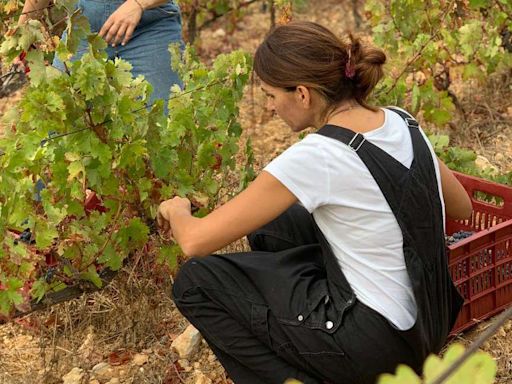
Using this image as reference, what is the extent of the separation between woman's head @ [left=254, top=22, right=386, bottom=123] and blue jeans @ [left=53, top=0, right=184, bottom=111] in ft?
3.39

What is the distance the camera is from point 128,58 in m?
3.40

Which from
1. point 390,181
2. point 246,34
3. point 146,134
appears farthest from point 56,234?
point 246,34

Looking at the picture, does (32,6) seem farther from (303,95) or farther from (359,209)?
(359,209)

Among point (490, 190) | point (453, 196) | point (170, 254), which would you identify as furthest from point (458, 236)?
point (170, 254)

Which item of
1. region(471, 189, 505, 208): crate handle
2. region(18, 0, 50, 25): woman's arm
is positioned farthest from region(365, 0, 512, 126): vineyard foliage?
region(18, 0, 50, 25): woman's arm

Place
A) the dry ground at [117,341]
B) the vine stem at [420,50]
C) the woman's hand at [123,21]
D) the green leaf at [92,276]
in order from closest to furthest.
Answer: the green leaf at [92,276] → the dry ground at [117,341] → the woman's hand at [123,21] → the vine stem at [420,50]

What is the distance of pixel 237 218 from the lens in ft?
7.57

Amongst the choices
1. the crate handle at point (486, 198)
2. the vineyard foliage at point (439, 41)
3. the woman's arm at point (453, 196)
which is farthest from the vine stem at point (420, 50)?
the woman's arm at point (453, 196)

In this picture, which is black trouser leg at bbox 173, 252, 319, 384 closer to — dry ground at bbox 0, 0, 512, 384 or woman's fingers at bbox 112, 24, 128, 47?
dry ground at bbox 0, 0, 512, 384

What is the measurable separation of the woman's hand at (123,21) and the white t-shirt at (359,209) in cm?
115

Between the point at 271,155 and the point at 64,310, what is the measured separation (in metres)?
1.87

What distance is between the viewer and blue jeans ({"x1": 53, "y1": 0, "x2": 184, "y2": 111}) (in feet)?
11.1

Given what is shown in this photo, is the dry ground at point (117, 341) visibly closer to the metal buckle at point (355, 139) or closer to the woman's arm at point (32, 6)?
the woman's arm at point (32, 6)

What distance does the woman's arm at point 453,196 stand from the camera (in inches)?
103
